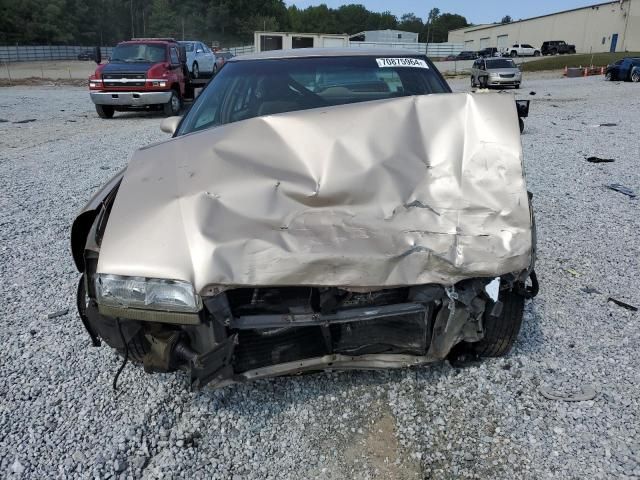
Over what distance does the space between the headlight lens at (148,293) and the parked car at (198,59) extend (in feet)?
53.4

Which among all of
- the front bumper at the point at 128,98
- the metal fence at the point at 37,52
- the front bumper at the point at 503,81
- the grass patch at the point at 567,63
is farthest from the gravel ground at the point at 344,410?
the metal fence at the point at 37,52

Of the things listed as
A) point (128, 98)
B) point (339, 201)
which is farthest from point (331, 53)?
point (128, 98)

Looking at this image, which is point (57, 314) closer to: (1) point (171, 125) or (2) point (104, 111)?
(1) point (171, 125)

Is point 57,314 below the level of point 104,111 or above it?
below

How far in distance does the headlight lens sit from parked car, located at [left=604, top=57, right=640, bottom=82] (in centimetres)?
3097

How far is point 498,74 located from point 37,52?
49375mm

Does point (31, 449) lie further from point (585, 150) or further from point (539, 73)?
point (539, 73)

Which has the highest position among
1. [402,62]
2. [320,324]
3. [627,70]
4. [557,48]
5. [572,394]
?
[557,48]

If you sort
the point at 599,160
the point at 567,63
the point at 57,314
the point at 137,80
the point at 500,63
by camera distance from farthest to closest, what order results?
the point at 567,63 → the point at 500,63 → the point at 137,80 → the point at 599,160 → the point at 57,314

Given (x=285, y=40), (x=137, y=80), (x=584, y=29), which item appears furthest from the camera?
(x=584, y=29)

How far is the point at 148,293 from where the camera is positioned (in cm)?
202

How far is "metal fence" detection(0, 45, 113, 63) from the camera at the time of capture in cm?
4866

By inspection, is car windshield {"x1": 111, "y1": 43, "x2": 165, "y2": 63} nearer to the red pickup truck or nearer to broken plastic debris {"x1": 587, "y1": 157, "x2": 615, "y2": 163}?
the red pickup truck

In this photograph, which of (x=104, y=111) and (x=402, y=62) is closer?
(x=402, y=62)
